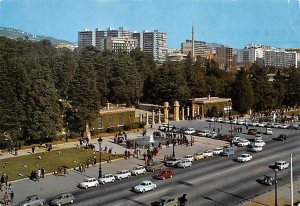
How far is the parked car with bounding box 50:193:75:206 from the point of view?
121 ft

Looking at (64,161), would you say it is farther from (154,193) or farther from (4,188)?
(154,193)

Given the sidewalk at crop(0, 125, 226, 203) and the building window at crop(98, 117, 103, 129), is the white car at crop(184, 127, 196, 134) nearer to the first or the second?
the sidewalk at crop(0, 125, 226, 203)

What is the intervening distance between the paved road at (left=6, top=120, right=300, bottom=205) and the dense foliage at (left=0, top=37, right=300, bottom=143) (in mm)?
14442

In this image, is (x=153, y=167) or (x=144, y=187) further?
(x=153, y=167)

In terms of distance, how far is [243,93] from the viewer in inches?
3627

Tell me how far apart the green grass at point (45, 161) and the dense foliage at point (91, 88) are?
19.5 feet

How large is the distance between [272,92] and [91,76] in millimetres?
44338

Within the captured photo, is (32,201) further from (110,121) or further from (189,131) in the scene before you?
(189,131)

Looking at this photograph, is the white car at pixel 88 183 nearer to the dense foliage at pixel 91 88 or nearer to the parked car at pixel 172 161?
the parked car at pixel 172 161

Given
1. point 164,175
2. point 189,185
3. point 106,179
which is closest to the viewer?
point 189,185

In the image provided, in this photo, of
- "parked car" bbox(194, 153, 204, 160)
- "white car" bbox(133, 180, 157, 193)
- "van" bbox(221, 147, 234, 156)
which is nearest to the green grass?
"parked car" bbox(194, 153, 204, 160)

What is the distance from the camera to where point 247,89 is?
9200 cm

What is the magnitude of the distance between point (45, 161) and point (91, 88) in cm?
1712

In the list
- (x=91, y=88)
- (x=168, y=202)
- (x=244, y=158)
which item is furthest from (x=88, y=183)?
(x=91, y=88)
